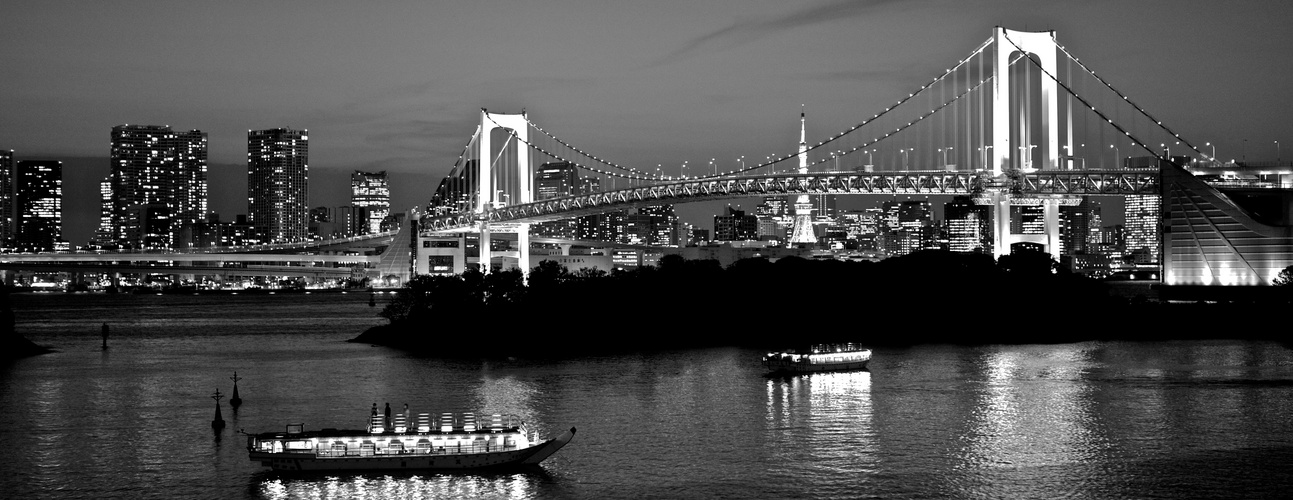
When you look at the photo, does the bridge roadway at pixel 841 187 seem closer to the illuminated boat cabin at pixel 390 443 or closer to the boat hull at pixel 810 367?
the boat hull at pixel 810 367

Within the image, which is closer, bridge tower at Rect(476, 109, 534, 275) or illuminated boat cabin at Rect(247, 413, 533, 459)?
illuminated boat cabin at Rect(247, 413, 533, 459)

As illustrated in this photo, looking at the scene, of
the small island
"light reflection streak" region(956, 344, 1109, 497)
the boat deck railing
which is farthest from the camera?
the small island

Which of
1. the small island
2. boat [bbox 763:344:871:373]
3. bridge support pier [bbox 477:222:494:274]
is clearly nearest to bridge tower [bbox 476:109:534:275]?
bridge support pier [bbox 477:222:494:274]

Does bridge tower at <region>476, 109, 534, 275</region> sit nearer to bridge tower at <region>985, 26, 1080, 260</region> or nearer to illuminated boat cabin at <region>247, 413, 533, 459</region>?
bridge tower at <region>985, 26, 1080, 260</region>

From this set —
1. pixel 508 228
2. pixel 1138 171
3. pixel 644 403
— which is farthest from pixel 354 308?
pixel 644 403

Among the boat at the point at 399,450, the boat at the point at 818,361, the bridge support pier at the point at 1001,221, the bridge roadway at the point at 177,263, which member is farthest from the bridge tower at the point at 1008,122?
the bridge roadway at the point at 177,263

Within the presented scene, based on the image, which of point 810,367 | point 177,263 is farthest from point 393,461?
point 177,263

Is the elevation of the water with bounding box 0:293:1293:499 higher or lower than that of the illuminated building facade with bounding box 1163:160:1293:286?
lower

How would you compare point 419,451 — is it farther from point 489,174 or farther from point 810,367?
point 489,174
